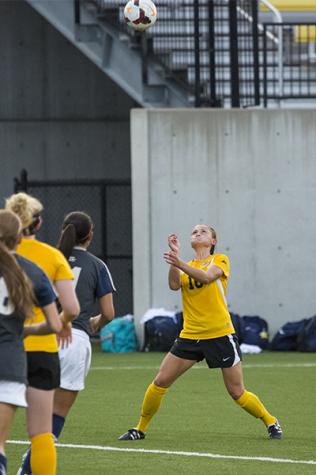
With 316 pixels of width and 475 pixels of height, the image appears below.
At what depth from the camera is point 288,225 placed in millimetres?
18359

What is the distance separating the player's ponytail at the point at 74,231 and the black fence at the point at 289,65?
1123cm

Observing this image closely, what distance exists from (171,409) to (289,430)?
1863mm

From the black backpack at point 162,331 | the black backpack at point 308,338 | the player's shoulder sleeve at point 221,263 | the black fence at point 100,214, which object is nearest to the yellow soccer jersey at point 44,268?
the player's shoulder sleeve at point 221,263

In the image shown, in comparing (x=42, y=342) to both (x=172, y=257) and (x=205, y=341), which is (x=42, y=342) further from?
(x=205, y=341)

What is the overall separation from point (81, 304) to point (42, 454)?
1.49 metres

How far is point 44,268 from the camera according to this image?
258 inches

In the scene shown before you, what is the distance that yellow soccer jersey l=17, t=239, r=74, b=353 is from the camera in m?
6.57

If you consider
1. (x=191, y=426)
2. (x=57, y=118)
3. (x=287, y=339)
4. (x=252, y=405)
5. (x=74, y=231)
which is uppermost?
(x=57, y=118)

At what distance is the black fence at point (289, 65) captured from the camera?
1906cm

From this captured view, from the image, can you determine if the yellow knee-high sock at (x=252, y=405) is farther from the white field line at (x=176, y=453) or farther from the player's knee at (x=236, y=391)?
the white field line at (x=176, y=453)

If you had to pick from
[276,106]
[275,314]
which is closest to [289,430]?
[275,314]

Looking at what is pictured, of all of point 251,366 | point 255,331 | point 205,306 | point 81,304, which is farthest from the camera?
point 255,331

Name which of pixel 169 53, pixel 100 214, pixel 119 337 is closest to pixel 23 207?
pixel 119 337

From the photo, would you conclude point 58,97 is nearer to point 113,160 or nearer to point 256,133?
point 113,160
